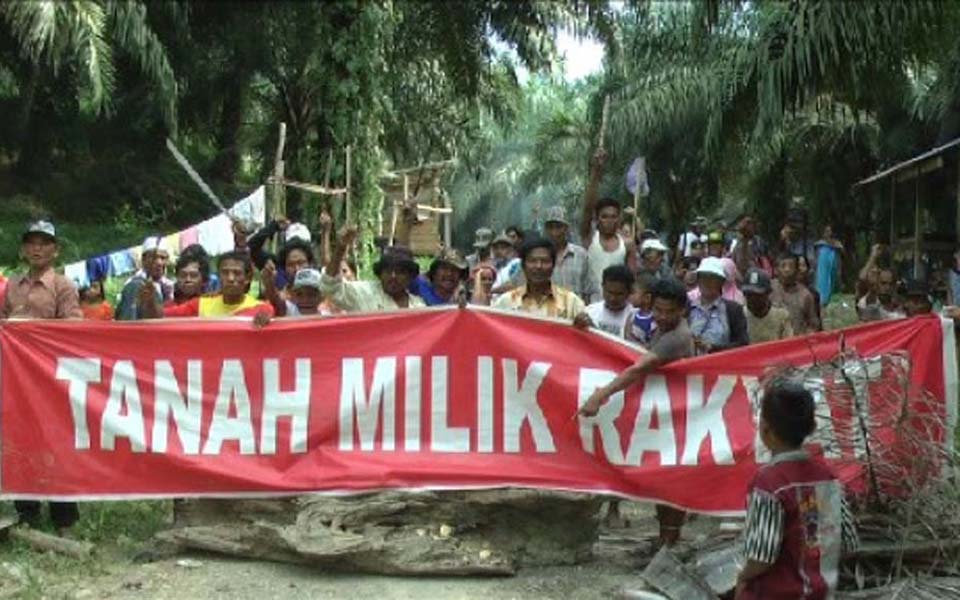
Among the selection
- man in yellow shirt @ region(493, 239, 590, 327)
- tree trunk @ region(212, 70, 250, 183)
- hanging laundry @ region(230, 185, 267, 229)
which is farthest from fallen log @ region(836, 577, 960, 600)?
tree trunk @ region(212, 70, 250, 183)

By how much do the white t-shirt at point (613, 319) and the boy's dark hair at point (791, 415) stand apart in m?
2.98

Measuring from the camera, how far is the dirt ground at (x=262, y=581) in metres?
5.50

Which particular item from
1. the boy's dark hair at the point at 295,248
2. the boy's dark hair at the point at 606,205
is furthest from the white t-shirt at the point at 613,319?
the boy's dark hair at the point at 295,248

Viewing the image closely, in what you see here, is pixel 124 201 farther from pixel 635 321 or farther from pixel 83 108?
pixel 635 321

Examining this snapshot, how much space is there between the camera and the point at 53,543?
6023mm

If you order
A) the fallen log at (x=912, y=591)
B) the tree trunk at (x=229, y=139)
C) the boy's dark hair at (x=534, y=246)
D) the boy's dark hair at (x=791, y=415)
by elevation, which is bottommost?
the fallen log at (x=912, y=591)

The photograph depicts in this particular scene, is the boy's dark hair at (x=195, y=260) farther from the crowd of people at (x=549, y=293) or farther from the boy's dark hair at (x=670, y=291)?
the boy's dark hair at (x=670, y=291)

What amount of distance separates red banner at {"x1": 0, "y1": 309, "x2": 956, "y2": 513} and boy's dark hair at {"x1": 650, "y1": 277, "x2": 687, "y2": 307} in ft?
1.12

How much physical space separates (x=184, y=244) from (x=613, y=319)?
879cm

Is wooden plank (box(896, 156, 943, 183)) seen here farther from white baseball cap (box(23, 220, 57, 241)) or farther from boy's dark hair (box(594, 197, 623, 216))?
white baseball cap (box(23, 220, 57, 241))

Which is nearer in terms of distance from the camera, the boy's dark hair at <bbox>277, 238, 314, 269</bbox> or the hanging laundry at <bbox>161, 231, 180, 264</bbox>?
the boy's dark hair at <bbox>277, 238, 314, 269</bbox>

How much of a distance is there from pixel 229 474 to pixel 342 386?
2.36ft

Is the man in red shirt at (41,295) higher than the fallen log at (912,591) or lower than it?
higher

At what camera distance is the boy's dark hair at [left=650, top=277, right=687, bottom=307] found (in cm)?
571
